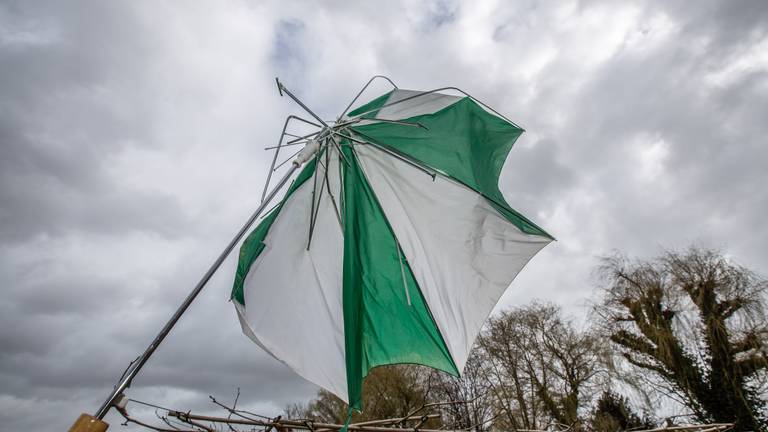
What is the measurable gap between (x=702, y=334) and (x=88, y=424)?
16.3 meters

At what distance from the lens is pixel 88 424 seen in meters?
1.68

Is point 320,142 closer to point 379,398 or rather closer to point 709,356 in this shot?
point 709,356

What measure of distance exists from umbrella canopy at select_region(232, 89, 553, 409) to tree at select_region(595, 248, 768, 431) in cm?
1272

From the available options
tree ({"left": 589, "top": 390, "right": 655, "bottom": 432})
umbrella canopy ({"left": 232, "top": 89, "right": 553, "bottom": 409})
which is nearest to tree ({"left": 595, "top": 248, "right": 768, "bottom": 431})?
tree ({"left": 589, "top": 390, "right": 655, "bottom": 432})

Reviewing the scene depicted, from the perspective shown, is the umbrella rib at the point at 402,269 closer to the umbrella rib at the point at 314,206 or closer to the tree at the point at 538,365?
the umbrella rib at the point at 314,206

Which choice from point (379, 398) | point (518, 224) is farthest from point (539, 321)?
point (518, 224)

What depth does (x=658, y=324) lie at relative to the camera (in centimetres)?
1355

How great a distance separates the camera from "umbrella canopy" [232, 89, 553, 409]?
321 cm

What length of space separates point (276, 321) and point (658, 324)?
1480 centimetres

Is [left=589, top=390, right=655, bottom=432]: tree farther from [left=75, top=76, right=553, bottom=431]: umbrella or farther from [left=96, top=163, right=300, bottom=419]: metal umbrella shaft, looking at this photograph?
[left=96, top=163, right=300, bottom=419]: metal umbrella shaft

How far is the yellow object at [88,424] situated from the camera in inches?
65.2

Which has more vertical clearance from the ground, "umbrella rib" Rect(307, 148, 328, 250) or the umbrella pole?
"umbrella rib" Rect(307, 148, 328, 250)

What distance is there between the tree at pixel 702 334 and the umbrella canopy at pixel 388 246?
1272 cm

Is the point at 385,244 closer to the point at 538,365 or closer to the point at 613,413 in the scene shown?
the point at 613,413
